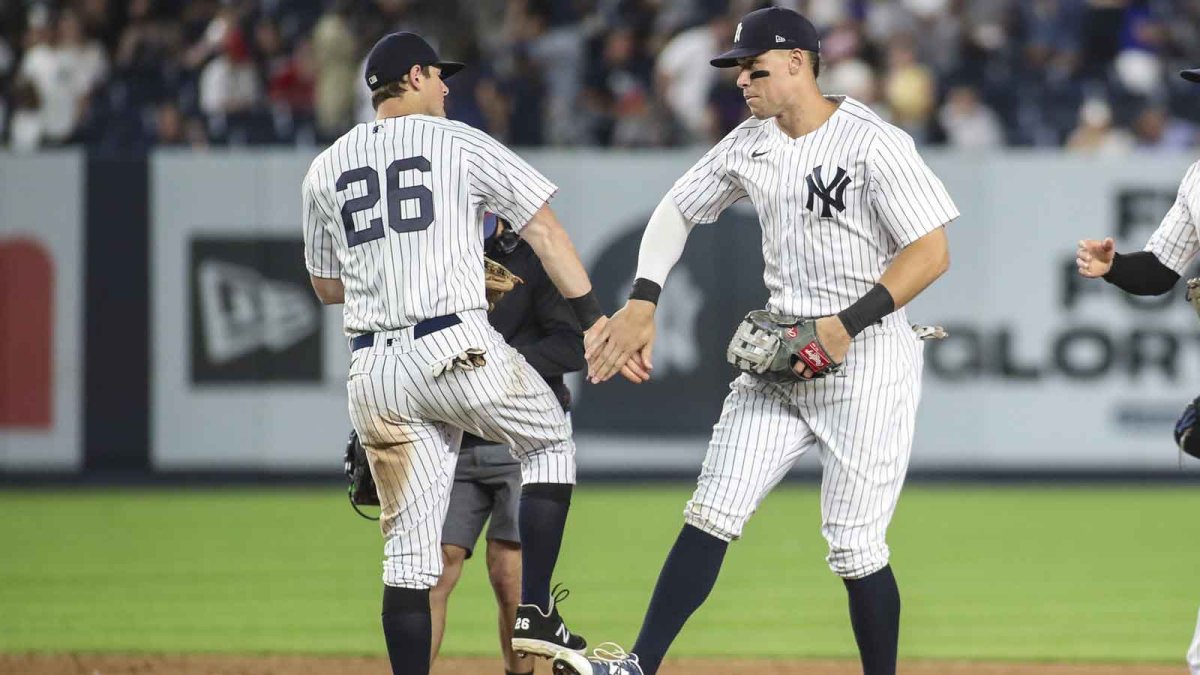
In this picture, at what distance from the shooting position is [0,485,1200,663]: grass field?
7762 millimetres

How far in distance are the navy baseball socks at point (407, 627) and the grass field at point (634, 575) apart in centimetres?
216

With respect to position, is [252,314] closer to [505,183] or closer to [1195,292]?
[505,183]

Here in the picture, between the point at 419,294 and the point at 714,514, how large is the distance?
1.11m

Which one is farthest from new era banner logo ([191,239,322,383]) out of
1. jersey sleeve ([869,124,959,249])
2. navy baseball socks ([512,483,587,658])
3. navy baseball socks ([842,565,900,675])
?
jersey sleeve ([869,124,959,249])

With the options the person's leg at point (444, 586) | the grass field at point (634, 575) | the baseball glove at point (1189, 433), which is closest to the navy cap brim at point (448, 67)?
the person's leg at point (444, 586)

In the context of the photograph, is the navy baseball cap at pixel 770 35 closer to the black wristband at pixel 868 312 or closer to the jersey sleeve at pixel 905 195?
the jersey sleeve at pixel 905 195

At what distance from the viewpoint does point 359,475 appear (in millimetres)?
5844

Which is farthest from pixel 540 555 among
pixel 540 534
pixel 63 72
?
pixel 63 72

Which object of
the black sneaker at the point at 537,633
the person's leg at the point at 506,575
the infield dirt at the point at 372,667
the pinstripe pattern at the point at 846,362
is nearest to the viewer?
the pinstripe pattern at the point at 846,362

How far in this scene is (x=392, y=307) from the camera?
5246 mm

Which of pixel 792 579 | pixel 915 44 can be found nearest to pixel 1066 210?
pixel 915 44

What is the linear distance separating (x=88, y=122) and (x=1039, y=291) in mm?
7427

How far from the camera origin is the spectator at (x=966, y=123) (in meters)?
13.8

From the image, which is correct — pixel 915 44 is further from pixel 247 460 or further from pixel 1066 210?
pixel 247 460
